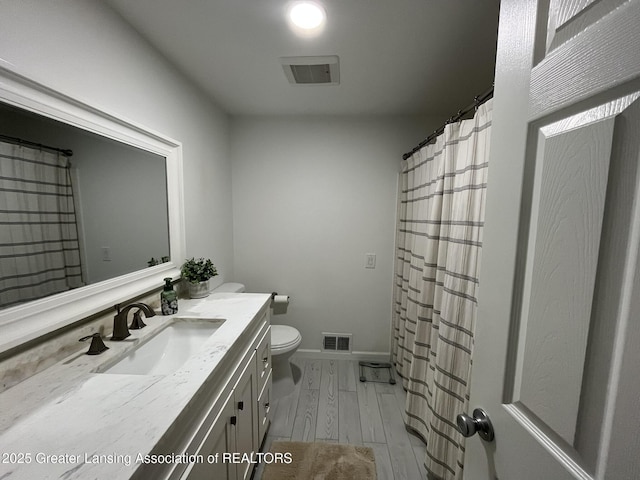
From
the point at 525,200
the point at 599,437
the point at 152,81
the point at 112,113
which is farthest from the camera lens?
the point at 152,81

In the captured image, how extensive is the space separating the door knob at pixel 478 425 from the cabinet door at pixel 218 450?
29.6 inches

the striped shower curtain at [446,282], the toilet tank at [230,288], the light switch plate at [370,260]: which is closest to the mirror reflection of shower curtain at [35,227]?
the toilet tank at [230,288]

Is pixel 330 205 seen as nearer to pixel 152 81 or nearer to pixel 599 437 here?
pixel 152 81

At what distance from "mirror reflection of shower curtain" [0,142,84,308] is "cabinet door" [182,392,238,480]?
2.45 feet

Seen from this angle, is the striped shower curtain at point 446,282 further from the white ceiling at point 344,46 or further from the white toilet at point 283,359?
the white toilet at point 283,359

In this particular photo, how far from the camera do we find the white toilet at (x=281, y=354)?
196cm

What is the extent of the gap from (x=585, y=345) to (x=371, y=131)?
2231 millimetres

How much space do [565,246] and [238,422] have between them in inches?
50.8

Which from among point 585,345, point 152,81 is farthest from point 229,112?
point 585,345

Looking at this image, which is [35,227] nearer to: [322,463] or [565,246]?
[565,246]

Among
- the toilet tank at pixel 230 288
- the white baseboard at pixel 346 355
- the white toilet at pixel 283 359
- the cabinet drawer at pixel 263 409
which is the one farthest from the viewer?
the white baseboard at pixel 346 355

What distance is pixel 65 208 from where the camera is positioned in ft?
3.14

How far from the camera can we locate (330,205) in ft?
7.88

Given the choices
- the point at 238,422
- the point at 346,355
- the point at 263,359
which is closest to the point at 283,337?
the point at 263,359
